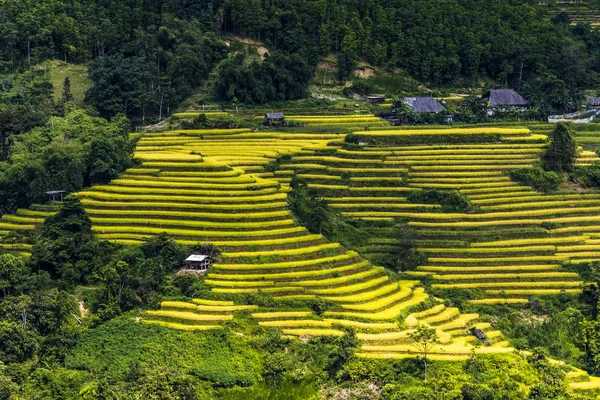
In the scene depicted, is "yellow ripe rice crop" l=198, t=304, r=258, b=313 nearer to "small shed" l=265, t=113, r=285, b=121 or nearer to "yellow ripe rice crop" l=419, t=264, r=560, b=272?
"yellow ripe rice crop" l=419, t=264, r=560, b=272

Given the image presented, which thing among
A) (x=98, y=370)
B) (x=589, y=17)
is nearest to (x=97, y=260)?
(x=98, y=370)

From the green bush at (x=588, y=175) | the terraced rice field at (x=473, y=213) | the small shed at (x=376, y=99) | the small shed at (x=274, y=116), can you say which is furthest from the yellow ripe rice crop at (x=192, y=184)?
the small shed at (x=376, y=99)

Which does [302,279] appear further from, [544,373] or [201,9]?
[201,9]

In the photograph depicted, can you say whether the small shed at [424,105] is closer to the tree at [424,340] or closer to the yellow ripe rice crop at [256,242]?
the yellow ripe rice crop at [256,242]

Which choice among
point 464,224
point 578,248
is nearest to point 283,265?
point 464,224

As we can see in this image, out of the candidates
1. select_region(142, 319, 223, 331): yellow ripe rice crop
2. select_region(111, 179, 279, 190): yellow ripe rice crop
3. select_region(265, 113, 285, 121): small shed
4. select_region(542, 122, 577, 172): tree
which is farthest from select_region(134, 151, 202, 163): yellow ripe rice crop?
select_region(542, 122, 577, 172): tree
